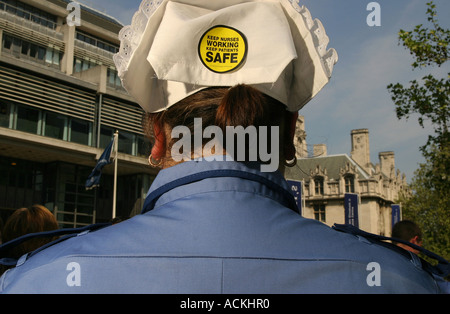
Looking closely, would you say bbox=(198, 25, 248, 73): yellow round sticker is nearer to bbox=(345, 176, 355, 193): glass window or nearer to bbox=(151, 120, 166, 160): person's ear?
bbox=(151, 120, 166, 160): person's ear

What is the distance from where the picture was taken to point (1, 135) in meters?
25.2

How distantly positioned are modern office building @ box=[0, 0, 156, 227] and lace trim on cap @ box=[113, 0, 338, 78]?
25.8 metres

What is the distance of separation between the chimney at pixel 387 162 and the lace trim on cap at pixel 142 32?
85.4m

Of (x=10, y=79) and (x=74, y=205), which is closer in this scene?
(x=10, y=79)

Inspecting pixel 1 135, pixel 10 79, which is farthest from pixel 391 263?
pixel 10 79

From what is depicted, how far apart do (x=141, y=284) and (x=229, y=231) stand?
0.23 metres

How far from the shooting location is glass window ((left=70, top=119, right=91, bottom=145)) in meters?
29.2

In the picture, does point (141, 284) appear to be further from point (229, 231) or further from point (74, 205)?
point (74, 205)

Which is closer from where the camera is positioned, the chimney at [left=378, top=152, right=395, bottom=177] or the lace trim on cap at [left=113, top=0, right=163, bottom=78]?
the lace trim on cap at [left=113, top=0, right=163, bottom=78]

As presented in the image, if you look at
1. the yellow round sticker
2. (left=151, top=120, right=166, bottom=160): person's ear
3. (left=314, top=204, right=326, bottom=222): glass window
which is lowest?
(left=314, top=204, right=326, bottom=222): glass window

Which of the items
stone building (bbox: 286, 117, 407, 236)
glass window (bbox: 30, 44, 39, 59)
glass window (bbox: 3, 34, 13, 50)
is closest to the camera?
glass window (bbox: 3, 34, 13, 50)

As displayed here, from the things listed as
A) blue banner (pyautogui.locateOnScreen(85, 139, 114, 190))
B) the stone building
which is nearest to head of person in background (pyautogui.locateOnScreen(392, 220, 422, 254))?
→ blue banner (pyautogui.locateOnScreen(85, 139, 114, 190))

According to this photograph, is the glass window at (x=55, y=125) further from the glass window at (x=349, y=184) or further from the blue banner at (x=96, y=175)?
the glass window at (x=349, y=184)

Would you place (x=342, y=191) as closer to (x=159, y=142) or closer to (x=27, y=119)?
(x=27, y=119)
